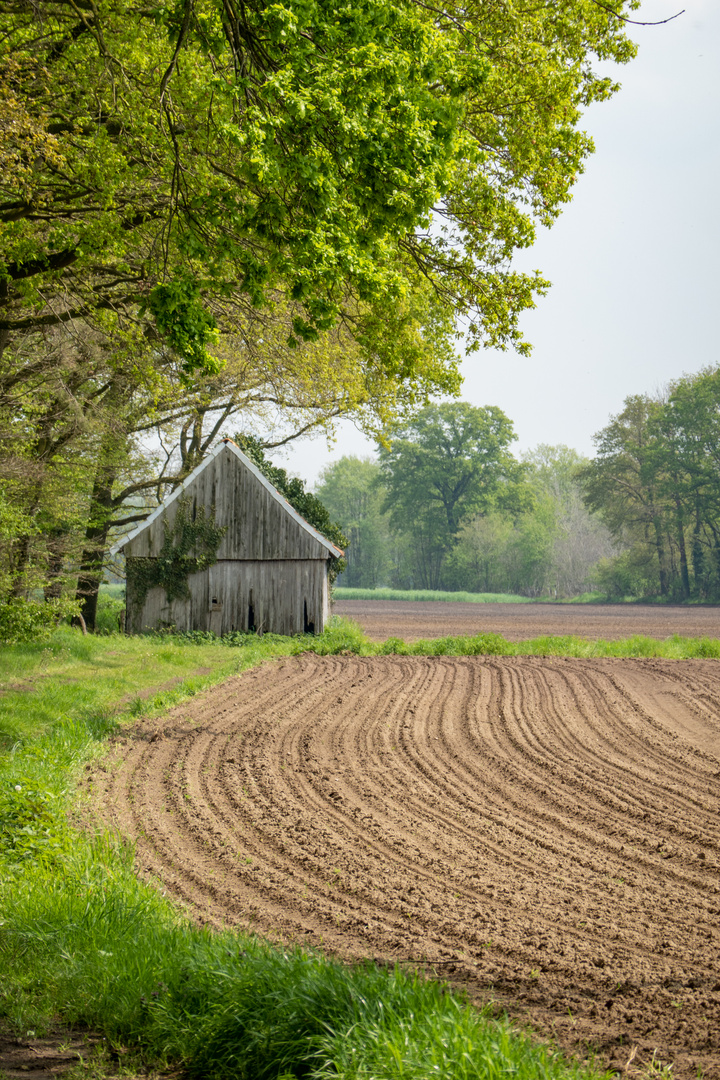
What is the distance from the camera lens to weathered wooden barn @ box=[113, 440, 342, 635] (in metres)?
27.2

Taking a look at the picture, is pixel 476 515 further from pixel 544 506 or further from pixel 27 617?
pixel 27 617

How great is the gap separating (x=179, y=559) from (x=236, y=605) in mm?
2491

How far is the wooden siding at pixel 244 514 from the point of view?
89.6ft

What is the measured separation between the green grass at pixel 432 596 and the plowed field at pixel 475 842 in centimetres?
5793

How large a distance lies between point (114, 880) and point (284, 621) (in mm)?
21168

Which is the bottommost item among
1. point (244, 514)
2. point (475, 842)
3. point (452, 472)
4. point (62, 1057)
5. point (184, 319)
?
point (475, 842)

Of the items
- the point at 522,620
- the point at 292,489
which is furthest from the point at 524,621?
the point at 292,489

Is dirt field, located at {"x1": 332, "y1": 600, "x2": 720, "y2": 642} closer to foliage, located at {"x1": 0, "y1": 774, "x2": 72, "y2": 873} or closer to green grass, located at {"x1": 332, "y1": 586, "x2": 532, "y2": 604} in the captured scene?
green grass, located at {"x1": 332, "y1": 586, "x2": 532, "y2": 604}

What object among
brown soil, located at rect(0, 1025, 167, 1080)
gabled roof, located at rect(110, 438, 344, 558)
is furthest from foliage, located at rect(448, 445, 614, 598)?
brown soil, located at rect(0, 1025, 167, 1080)

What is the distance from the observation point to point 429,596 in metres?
73.9

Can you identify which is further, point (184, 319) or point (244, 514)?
point (244, 514)

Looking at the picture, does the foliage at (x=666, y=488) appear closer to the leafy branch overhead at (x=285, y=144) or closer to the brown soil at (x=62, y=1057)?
the leafy branch overhead at (x=285, y=144)

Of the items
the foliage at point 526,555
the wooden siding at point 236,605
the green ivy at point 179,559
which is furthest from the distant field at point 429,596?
the green ivy at point 179,559

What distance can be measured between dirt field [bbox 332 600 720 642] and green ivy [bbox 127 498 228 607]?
8.44 metres
